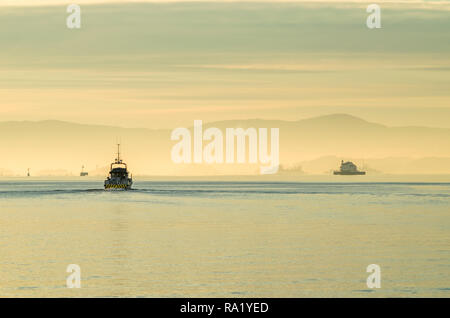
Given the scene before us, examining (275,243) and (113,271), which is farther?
(275,243)

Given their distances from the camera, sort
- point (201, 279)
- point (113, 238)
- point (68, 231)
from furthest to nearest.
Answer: point (68, 231), point (113, 238), point (201, 279)

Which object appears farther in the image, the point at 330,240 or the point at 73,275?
the point at 330,240

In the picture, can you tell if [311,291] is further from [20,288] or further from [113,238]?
[113,238]

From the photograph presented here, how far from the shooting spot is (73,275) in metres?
47.5

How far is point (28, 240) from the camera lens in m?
69.7

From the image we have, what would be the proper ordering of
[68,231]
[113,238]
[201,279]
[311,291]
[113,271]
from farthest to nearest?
1. [68,231]
2. [113,238]
3. [113,271]
4. [201,279]
5. [311,291]
